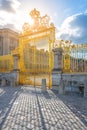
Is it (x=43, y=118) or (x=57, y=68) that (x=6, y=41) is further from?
(x=43, y=118)

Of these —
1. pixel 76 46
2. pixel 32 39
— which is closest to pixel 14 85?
pixel 32 39

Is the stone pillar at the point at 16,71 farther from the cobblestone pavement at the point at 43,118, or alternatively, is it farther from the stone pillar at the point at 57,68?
the cobblestone pavement at the point at 43,118

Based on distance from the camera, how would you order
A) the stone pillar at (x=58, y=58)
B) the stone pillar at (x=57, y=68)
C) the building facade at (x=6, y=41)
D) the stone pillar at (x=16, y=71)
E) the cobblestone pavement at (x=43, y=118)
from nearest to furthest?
the cobblestone pavement at (x=43, y=118) < the stone pillar at (x=57, y=68) < the stone pillar at (x=58, y=58) < the stone pillar at (x=16, y=71) < the building facade at (x=6, y=41)

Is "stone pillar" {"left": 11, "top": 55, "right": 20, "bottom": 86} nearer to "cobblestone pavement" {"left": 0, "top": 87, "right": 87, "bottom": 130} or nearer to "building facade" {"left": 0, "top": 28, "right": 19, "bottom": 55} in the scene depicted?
"cobblestone pavement" {"left": 0, "top": 87, "right": 87, "bottom": 130}

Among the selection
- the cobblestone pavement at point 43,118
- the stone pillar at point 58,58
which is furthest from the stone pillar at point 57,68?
the cobblestone pavement at point 43,118

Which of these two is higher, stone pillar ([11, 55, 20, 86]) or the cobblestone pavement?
stone pillar ([11, 55, 20, 86])

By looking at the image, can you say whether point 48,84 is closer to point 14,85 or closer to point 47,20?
point 14,85

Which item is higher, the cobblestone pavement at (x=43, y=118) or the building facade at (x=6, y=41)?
the building facade at (x=6, y=41)

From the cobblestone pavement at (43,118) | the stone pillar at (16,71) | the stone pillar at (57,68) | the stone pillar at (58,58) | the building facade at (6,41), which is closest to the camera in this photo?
the cobblestone pavement at (43,118)

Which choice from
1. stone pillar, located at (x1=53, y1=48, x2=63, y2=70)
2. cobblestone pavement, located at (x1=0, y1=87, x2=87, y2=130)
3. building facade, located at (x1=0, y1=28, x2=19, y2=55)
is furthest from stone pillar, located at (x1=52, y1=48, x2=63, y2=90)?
building facade, located at (x1=0, y1=28, x2=19, y2=55)

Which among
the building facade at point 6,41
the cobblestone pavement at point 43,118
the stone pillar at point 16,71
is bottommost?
the cobblestone pavement at point 43,118

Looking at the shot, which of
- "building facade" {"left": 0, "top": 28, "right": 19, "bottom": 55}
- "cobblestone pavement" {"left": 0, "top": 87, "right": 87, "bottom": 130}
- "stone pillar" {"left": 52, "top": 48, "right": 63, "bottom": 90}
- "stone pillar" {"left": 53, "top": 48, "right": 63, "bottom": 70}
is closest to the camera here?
"cobblestone pavement" {"left": 0, "top": 87, "right": 87, "bottom": 130}

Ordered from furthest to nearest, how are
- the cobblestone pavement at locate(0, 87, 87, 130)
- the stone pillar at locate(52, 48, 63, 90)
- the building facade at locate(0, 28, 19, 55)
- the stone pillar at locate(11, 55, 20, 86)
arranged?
the building facade at locate(0, 28, 19, 55) < the stone pillar at locate(11, 55, 20, 86) < the stone pillar at locate(52, 48, 63, 90) < the cobblestone pavement at locate(0, 87, 87, 130)

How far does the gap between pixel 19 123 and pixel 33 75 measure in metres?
11.7
